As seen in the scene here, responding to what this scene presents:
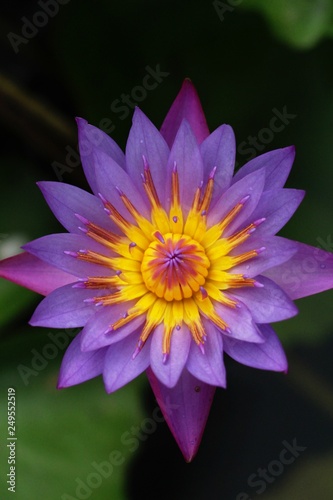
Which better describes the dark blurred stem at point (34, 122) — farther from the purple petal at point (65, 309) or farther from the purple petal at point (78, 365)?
the purple petal at point (78, 365)

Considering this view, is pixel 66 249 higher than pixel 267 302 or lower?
higher

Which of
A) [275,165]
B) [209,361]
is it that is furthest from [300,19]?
[209,361]

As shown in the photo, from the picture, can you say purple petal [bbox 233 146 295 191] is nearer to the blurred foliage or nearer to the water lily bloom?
the water lily bloom

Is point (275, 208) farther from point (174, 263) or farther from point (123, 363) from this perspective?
point (123, 363)

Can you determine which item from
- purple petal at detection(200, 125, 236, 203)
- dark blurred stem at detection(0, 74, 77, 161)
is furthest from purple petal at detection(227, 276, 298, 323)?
dark blurred stem at detection(0, 74, 77, 161)

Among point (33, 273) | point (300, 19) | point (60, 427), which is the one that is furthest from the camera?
point (60, 427)

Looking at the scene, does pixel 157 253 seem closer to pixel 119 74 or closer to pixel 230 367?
pixel 230 367
